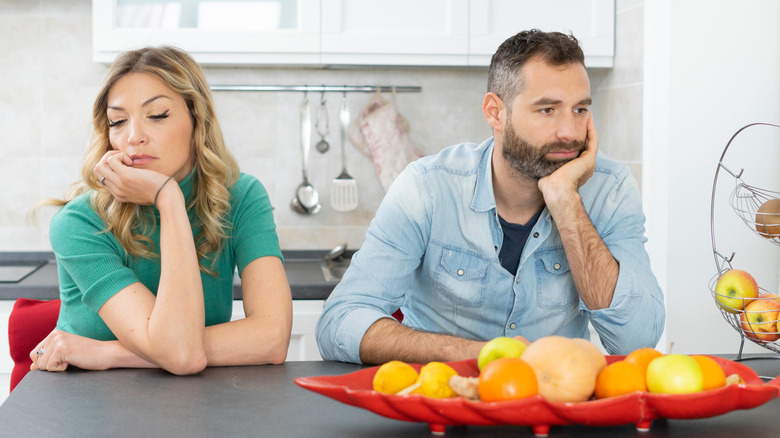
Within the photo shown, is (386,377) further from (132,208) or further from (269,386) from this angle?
(132,208)

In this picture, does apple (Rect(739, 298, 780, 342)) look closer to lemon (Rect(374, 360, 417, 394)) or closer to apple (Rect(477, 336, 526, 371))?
apple (Rect(477, 336, 526, 371))

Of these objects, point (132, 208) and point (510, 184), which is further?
point (510, 184)

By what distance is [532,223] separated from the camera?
1.68 m

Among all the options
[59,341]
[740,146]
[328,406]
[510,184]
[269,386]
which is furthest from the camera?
[740,146]

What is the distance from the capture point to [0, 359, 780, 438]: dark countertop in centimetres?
96

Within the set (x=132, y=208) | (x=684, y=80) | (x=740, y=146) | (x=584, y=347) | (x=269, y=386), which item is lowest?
(x=269, y=386)

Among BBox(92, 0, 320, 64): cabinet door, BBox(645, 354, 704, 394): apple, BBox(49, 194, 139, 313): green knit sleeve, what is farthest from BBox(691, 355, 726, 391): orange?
BBox(92, 0, 320, 64): cabinet door

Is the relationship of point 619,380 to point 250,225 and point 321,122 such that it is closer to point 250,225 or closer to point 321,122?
point 250,225

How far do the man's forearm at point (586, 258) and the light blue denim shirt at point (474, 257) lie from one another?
4 cm

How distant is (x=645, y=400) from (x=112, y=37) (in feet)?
6.76

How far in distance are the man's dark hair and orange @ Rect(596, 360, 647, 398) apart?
772 millimetres

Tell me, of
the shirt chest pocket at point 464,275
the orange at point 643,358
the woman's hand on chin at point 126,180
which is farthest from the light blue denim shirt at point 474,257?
the orange at point 643,358

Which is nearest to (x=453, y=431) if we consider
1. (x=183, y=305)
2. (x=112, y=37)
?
(x=183, y=305)

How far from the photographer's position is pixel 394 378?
0.98m
